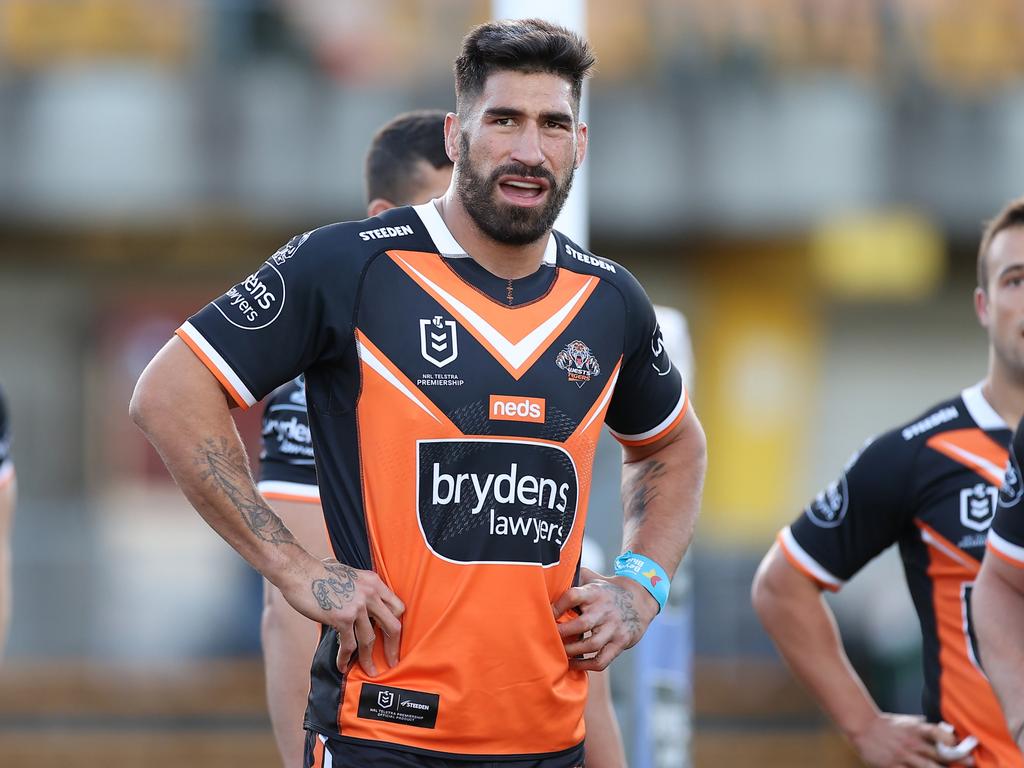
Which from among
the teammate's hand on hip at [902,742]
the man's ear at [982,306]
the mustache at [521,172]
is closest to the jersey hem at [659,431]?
the mustache at [521,172]

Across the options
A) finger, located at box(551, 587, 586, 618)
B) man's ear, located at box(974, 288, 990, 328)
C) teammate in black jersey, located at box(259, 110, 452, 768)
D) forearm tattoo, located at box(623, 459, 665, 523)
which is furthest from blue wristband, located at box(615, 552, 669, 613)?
man's ear, located at box(974, 288, 990, 328)

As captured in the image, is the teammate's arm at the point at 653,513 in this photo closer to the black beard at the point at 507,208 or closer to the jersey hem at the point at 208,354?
the black beard at the point at 507,208

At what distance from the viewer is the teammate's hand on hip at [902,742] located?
444 centimetres

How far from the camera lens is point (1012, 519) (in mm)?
3730

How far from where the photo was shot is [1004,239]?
4539 millimetres

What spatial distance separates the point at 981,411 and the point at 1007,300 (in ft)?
1.05

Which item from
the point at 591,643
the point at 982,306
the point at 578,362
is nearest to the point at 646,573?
the point at 591,643

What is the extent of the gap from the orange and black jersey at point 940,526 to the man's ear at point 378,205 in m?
1.47

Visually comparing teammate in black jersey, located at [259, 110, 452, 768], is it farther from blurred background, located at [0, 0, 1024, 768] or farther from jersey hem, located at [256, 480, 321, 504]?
blurred background, located at [0, 0, 1024, 768]

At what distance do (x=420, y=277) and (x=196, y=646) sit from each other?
7.65 meters

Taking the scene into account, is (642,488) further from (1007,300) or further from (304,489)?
(1007,300)

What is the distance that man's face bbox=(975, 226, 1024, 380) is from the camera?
4.41 meters

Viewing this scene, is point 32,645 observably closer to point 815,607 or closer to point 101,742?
point 101,742

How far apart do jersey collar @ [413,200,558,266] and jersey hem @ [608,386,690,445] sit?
49 cm
